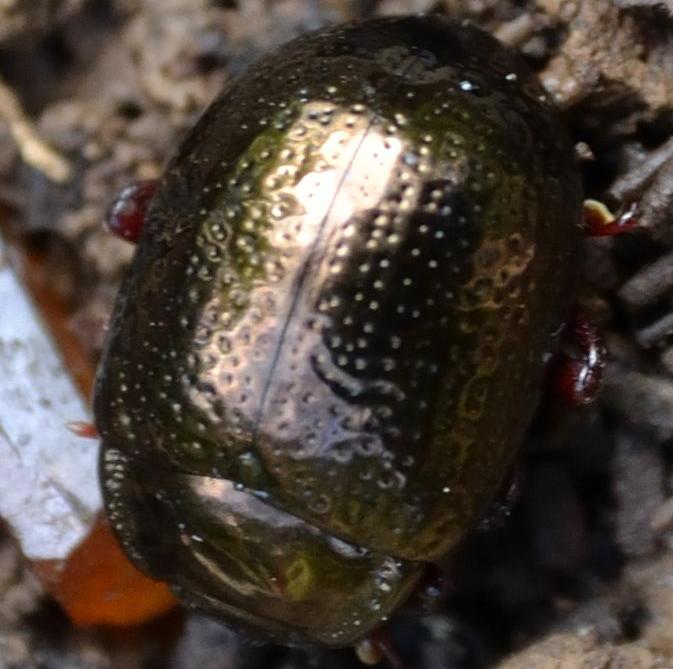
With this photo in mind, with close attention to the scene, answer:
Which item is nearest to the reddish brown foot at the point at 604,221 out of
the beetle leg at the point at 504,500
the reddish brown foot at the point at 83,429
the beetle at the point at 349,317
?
the beetle at the point at 349,317

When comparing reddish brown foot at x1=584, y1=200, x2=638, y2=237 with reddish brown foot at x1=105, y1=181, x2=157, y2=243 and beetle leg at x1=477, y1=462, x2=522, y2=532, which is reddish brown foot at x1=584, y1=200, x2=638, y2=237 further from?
reddish brown foot at x1=105, y1=181, x2=157, y2=243

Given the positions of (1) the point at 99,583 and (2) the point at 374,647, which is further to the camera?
(1) the point at 99,583

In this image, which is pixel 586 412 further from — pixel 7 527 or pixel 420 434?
pixel 7 527

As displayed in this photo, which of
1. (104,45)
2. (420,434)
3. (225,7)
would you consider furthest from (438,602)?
(104,45)

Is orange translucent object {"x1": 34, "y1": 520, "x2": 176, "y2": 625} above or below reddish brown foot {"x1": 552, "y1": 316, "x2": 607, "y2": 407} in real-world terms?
below

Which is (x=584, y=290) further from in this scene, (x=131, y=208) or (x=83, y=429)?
(x=83, y=429)

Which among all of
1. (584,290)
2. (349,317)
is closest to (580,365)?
(584,290)

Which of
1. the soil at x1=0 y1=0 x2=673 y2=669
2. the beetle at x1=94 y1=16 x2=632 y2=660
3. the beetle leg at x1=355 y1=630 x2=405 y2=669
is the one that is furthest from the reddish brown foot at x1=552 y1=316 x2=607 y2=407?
the beetle leg at x1=355 y1=630 x2=405 y2=669
